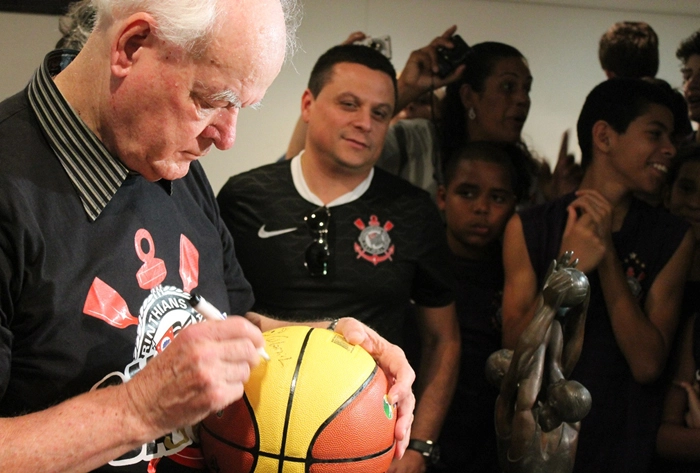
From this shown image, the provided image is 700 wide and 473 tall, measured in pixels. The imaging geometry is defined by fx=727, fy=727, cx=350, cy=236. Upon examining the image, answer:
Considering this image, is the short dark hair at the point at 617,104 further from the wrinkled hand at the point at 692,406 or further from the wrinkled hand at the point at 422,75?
the wrinkled hand at the point at 692,406

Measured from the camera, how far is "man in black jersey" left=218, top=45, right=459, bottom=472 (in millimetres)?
1876

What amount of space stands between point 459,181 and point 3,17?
1.62 meters

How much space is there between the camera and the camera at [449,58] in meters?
2.43

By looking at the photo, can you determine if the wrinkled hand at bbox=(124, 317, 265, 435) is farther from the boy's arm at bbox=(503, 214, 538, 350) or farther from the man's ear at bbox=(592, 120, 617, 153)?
the man's ear at bbox=(592, 120, 617, 153)

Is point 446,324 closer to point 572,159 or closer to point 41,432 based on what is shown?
point 572,159

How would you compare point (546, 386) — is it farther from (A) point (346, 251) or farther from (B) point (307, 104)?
(B) point (307, 104)

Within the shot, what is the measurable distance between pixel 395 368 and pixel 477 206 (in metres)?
1.09

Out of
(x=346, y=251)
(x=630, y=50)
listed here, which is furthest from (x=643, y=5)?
(x=346, y=251)

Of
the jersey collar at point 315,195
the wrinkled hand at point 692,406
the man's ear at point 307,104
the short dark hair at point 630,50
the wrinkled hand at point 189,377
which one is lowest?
the wrinkled hand at point 692,406

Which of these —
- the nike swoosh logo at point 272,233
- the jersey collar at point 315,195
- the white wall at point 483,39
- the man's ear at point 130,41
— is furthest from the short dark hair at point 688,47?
the man's ear at point 130,41

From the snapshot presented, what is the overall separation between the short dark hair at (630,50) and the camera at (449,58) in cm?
56

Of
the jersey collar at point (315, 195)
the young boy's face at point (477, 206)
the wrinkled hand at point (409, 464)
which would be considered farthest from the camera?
the young boy's face at point (477, 206)

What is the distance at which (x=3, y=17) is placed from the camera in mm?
2449

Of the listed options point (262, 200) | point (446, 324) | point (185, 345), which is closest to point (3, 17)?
point (262, 200)
